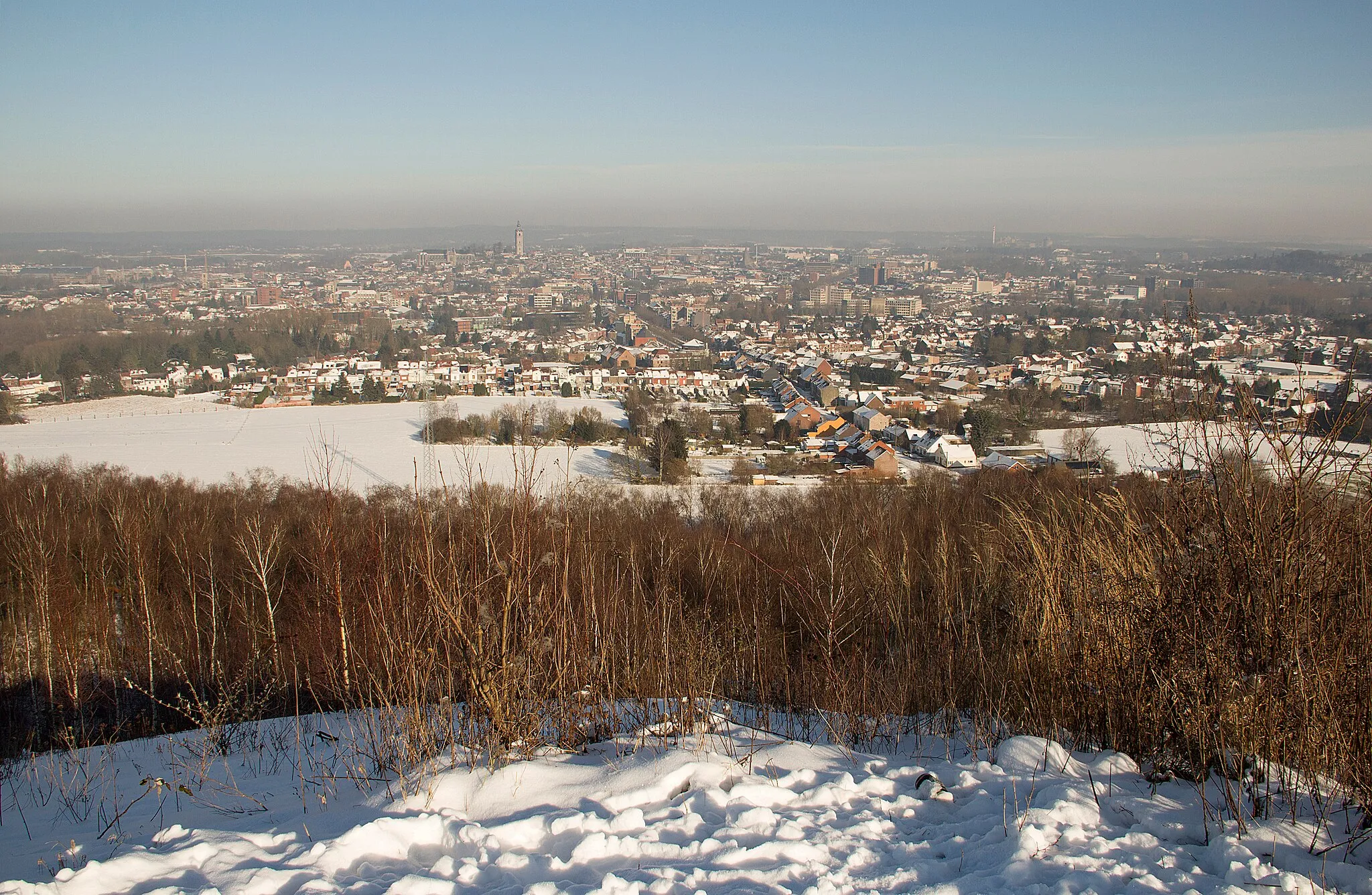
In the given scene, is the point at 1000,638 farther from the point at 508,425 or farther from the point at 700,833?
the point at 508,425

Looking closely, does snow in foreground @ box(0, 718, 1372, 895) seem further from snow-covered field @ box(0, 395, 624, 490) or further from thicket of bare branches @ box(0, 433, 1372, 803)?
snow-covered field @ box(0, 395, 624, 490)

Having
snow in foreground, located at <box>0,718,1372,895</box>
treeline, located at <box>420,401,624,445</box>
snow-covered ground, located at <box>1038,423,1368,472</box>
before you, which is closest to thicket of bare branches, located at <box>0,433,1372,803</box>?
snow-covered ground, located at <box>1038,423,1368,472</box>

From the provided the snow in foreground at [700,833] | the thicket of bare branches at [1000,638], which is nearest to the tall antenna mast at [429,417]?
the thicket of bare branches at [1000,638]

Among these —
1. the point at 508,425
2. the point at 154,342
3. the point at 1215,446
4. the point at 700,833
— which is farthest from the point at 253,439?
the point at 1215,446

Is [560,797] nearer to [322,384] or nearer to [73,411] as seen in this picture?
[73,411]

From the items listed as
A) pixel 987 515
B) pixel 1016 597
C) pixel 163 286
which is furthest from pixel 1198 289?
pixel 163 286
